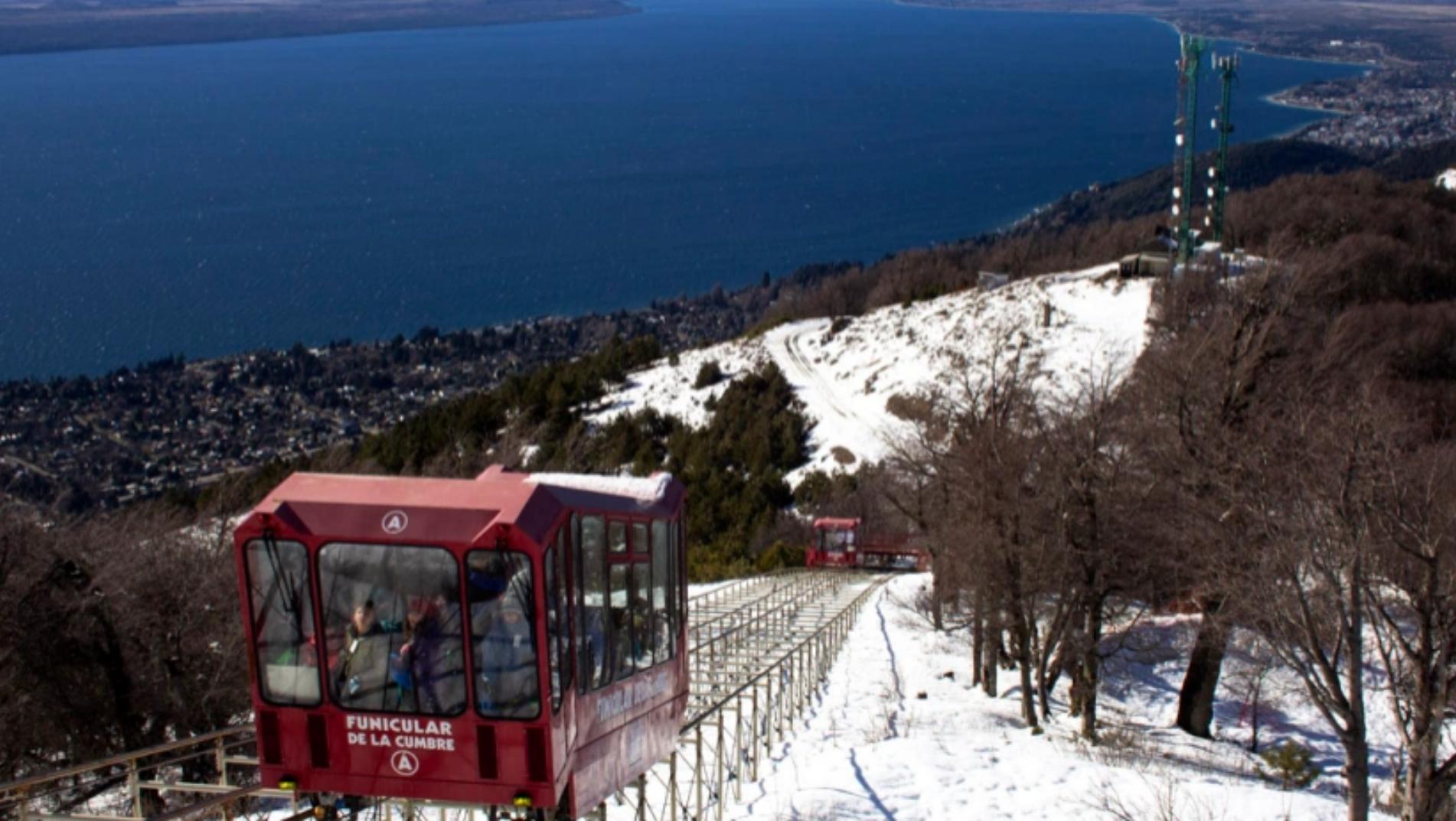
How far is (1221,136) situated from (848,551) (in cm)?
3327

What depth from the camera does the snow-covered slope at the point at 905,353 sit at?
55094 mm

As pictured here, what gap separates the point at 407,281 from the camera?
131250 mm

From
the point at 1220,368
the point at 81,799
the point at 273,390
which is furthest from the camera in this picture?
the point at 273,390

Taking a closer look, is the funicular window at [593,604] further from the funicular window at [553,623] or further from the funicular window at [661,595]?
the funicular window at [661,595]

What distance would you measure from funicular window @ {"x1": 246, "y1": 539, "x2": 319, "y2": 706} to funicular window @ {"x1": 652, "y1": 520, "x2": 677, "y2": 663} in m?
2.86

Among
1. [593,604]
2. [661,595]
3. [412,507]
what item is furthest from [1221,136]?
[412,507]

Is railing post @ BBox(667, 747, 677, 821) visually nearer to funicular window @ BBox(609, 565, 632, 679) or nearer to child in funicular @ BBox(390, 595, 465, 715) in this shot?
funicular window @ BBox(609, 565, 632, 679)

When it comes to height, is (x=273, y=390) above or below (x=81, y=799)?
below

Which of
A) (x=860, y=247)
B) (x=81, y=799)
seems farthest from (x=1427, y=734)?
(x=860, y=247)

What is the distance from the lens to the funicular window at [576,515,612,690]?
31.3 feet

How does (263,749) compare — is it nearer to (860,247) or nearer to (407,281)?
(407,281)

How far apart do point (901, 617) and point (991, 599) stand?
379 inches

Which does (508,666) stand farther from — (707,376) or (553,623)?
(707,376)

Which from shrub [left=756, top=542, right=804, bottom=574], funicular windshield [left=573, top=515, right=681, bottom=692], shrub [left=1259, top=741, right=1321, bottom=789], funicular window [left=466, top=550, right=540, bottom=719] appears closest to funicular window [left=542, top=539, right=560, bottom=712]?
funicular window [left=466, top=550, right=540, bottom=719]
